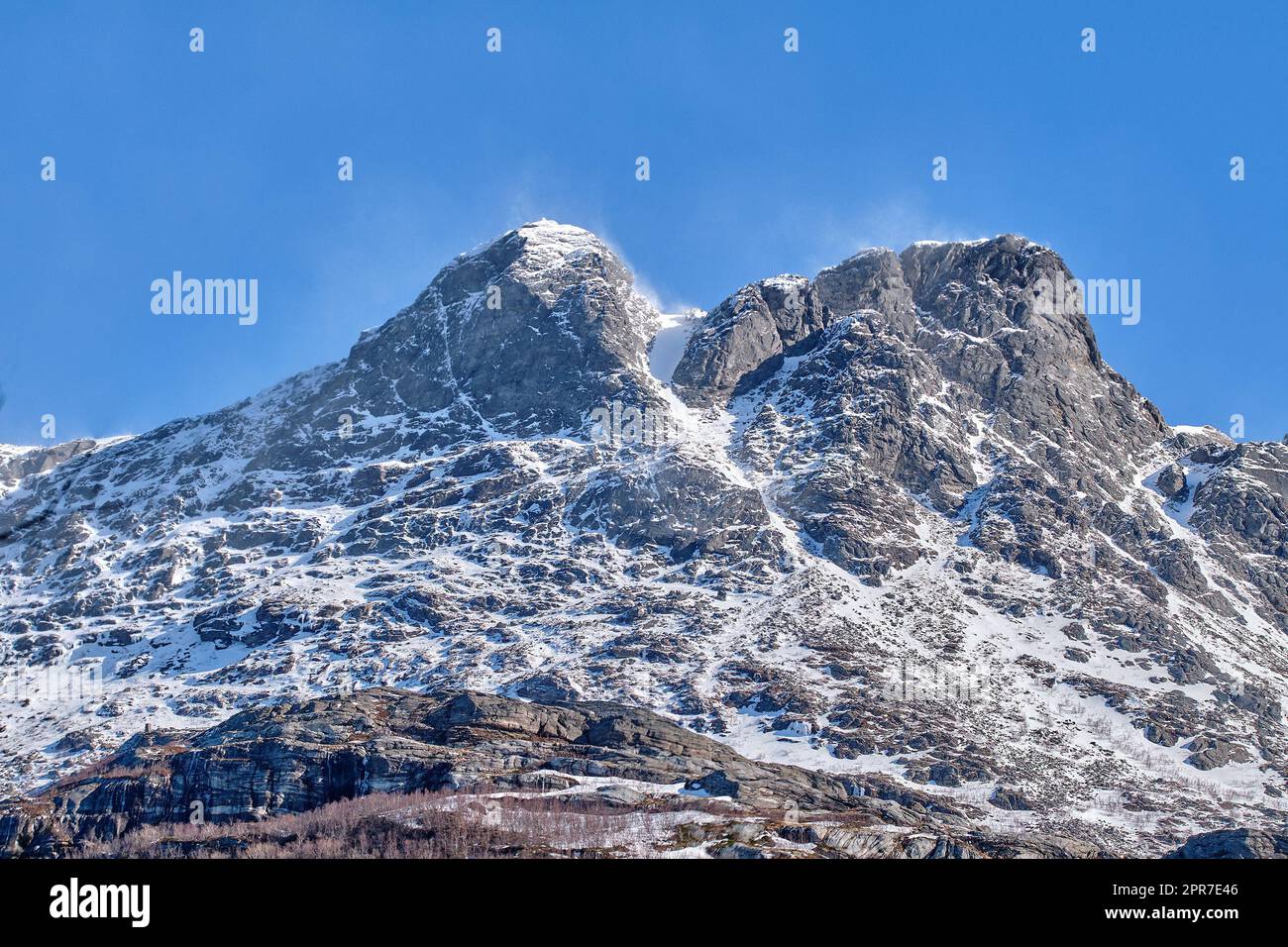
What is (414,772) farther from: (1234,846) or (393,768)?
(1234,846)

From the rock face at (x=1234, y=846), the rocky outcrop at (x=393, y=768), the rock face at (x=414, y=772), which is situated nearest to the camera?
the rock face at (x=1234, y=846)

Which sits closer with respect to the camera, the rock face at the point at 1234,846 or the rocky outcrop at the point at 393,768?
the rock face at the point at 1234,846

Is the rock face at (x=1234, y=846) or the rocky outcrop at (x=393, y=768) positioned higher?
the rocky outcrop at (x=393, y=768)

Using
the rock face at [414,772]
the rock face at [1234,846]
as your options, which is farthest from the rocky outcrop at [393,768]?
the rock face at [1234,846]

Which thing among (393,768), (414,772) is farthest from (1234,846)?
(393,768)

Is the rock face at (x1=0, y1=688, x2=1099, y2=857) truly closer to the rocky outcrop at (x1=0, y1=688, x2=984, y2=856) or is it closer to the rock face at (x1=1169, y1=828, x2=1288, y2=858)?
the rocky outcrop at (x1=0, y1=688, x2=984, y2=856)

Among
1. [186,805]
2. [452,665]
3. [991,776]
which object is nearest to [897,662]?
[991,776]

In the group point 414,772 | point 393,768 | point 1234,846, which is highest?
point 393,768

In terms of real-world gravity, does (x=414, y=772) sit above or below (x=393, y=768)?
below

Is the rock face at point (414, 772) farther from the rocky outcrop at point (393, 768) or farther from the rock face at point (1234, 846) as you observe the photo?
the rock face at point (1234, 846)
